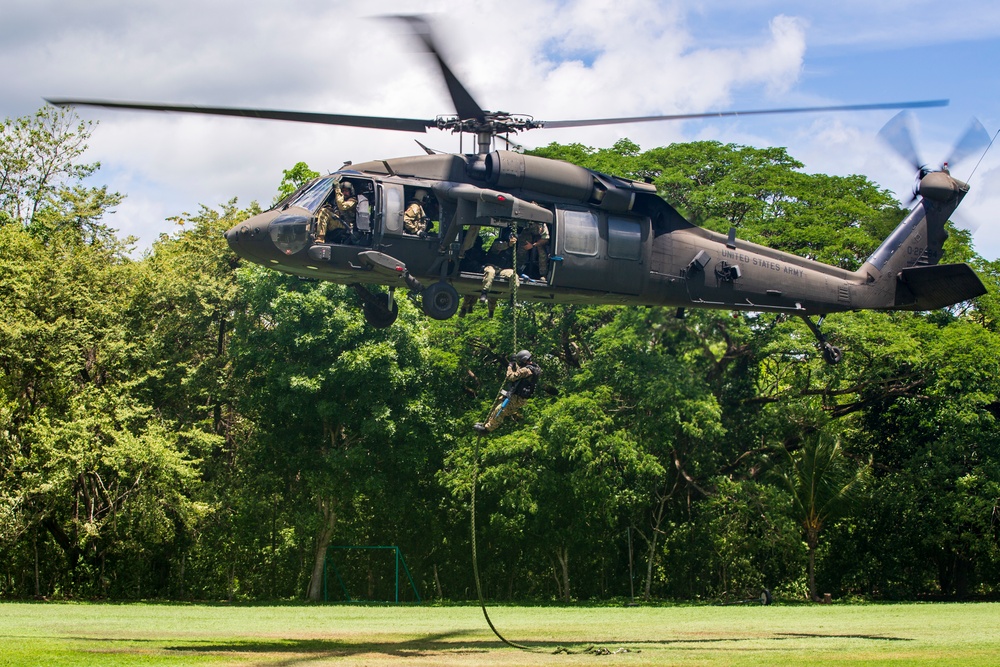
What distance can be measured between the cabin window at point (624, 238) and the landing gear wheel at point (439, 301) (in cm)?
278

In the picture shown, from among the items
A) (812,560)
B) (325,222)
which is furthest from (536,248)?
(812,560)

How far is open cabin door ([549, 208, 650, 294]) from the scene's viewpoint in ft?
55.8

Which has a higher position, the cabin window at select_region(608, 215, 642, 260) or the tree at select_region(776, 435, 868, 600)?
the cabin window at select_region(608, 215, 642, 260)

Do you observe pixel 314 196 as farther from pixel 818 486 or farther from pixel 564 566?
pixel 564 566

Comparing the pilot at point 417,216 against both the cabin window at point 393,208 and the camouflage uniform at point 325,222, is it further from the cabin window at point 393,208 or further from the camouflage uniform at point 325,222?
the camouflage uniform at point 325,222

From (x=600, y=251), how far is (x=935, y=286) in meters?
7.15

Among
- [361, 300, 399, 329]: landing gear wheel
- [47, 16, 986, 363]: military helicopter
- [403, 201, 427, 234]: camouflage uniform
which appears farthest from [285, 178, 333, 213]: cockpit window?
[361, 300, 399, 329]: landing gear wheel

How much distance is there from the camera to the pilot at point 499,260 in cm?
1659

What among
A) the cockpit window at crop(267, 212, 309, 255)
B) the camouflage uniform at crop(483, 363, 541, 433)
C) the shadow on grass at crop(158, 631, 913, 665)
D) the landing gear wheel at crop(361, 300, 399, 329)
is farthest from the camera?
the landing gear wheel at crop(361, 300, 399, 329)

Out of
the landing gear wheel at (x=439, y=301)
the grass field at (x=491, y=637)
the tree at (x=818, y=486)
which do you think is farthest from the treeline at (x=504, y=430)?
the landing gear wheel at (x=439, y=301)

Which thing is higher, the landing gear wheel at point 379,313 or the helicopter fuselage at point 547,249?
the helicopter fuselage at point 547,249

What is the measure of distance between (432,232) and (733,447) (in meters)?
22.8

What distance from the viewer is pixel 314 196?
53.3ft

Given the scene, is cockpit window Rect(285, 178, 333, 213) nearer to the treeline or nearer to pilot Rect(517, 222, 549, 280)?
pilot Rect(517, 222, 549, 280)
